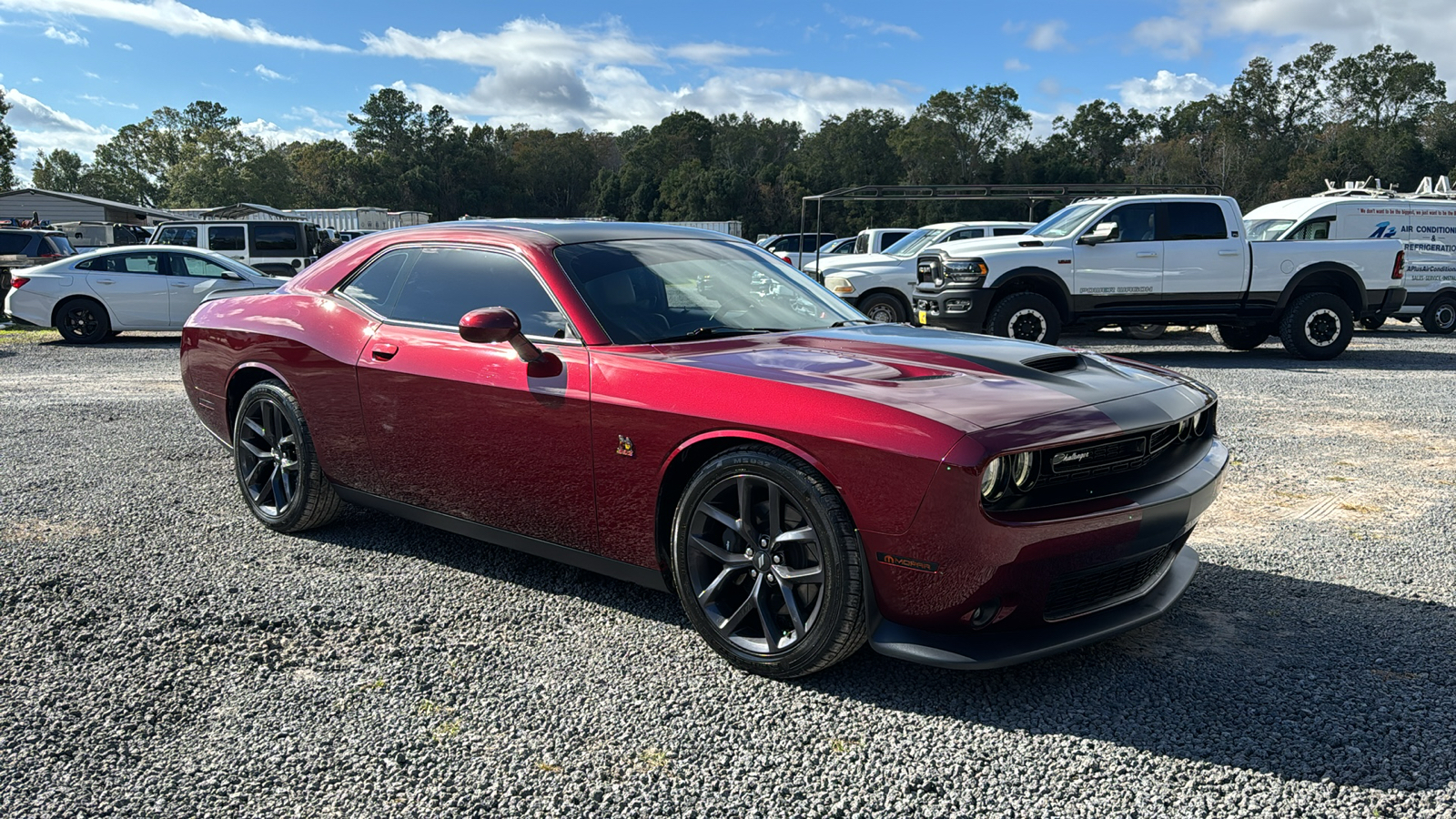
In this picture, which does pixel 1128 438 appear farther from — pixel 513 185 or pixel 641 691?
pixel 513 185

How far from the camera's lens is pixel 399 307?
4133 mm

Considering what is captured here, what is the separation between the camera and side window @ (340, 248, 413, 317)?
423 cm

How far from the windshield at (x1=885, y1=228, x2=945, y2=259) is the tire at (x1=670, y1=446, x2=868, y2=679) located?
40.5 feet

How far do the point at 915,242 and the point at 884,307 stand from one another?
212 centimetres

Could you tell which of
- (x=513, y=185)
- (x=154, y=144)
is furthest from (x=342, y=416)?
(x=154, y=144)

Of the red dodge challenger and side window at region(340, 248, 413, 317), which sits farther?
side window at region(340, 248, 413, 317)

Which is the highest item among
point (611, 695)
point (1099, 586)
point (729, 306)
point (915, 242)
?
point (915, 242)

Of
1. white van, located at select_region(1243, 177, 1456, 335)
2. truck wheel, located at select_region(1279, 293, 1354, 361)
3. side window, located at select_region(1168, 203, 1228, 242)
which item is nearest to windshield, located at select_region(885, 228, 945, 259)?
side window, located at select_region(1168, 203, 1228, 242)

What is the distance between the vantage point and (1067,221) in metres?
12.2

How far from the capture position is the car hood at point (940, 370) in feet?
9.24

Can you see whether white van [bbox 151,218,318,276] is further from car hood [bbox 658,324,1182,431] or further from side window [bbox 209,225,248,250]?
car hood [bbox 658,324,1182,431]

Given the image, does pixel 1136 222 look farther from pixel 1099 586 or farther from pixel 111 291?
pixel 111 291

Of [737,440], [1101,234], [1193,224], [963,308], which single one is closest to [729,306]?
[737,440]

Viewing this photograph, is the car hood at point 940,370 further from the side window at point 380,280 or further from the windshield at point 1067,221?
the windshield at point 1067,221
